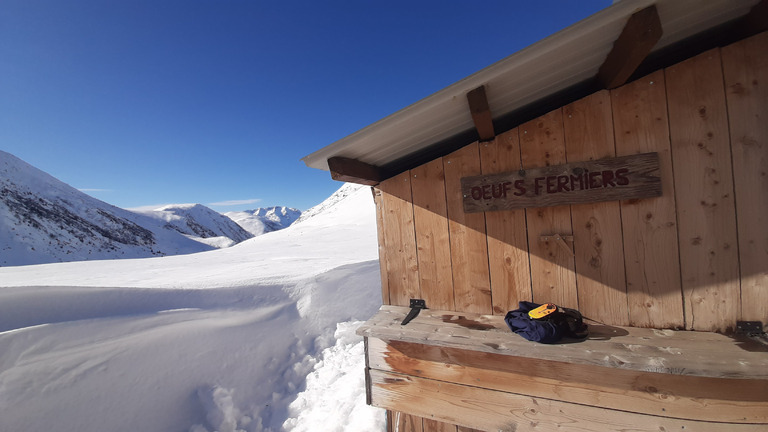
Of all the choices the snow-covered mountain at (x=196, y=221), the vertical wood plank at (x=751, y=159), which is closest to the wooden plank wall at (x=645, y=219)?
the vertical wood plank at (x=751, y=159)

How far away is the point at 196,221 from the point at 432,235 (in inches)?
4221

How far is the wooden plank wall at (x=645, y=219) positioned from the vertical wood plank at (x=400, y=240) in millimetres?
300

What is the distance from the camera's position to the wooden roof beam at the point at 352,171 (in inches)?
90.6

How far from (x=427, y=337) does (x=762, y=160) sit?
8.50ft

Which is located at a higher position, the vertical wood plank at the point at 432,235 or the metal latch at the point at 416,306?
the vertical wood plank at the point at 432,235

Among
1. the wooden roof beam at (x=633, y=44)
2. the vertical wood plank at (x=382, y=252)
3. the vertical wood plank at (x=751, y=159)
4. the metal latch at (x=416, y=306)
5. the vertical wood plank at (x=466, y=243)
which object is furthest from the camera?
the vertical wood plank at (x=382, y=252)

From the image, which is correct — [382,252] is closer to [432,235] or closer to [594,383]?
[432,235]

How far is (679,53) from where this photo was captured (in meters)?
1.98

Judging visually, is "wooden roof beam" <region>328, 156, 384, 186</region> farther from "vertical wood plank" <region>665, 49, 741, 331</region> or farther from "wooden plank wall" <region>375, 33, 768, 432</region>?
"vertical wood plank" <region>665, 49, 741, 331</region>

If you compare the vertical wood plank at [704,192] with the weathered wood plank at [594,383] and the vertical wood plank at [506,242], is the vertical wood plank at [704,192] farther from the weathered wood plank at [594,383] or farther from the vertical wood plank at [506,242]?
the vertical wood plank at [506,242]

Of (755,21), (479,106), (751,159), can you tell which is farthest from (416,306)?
(755,21)

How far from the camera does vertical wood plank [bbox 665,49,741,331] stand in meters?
1.81

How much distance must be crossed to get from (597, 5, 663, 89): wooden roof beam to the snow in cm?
381

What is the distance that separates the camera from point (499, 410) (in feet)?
7.06
